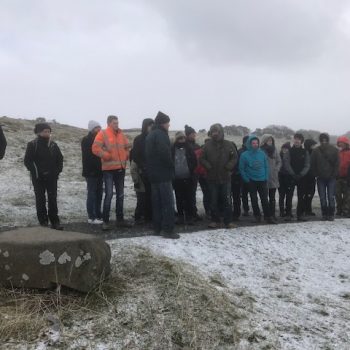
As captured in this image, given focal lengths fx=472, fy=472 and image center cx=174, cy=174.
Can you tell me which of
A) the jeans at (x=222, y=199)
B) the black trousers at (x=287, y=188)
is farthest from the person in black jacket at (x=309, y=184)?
the jeans at (x=222, y=199)

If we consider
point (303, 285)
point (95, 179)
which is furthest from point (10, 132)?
point (303, 285)

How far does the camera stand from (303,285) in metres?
7.64

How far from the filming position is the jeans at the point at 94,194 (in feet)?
33.0

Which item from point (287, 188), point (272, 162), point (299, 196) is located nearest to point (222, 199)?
point (272, 162)

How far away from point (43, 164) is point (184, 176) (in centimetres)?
307

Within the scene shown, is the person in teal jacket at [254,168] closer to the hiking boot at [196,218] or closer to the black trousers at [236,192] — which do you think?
the black trousers at [236,192]

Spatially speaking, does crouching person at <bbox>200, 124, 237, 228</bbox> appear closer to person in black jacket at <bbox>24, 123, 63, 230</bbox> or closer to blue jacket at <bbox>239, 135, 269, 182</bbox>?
blue jacket at <bbox>239, 135, 269, 182</bbox>

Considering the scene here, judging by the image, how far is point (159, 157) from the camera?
28.5 feet

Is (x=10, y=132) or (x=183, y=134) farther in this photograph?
(x=10, y=132)

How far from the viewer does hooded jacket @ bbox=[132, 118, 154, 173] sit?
10.0 meters

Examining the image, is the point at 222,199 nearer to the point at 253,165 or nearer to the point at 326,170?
the point at 253,165

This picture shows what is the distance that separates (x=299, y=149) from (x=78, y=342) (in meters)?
8.57

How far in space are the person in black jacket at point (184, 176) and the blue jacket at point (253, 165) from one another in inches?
45.7

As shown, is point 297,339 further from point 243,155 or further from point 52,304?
point 243,155
